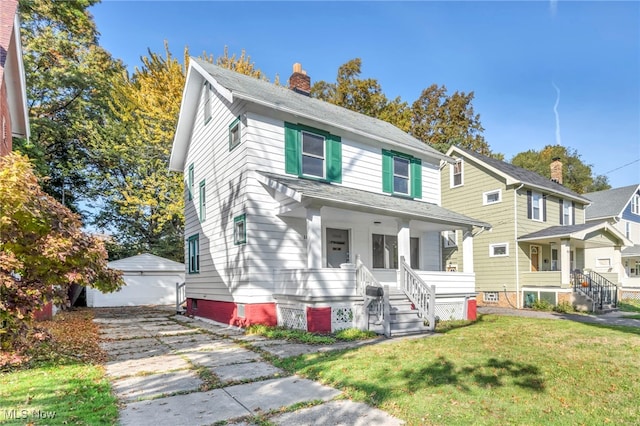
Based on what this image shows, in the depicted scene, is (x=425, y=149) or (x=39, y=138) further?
(x=39, y=138)

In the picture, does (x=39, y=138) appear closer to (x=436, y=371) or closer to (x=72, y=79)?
(x=72, y=79)

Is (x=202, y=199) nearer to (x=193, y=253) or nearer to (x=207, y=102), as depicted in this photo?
(x=193, y=253)

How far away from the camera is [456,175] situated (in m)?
20.6

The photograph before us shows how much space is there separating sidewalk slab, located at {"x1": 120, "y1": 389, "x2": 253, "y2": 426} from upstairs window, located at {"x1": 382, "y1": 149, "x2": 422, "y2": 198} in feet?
32.7

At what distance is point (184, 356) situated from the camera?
22.2 feet

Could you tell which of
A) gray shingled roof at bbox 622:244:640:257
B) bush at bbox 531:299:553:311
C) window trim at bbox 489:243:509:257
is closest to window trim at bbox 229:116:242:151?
window trim at bbox 489:243:509:257

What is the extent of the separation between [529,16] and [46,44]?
22428 mm

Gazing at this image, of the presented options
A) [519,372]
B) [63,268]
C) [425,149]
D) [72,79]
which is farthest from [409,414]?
[72,79]

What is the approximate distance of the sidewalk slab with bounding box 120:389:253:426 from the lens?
380 centimetres

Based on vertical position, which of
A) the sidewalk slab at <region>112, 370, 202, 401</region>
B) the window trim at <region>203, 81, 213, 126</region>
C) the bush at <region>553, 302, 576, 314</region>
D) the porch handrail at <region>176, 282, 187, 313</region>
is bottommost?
the bush at <region>553, 302, 576, 314</region>

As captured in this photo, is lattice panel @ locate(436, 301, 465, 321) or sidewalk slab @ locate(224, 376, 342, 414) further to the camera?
lattice panel @ locate(436, 301, 465, 321)

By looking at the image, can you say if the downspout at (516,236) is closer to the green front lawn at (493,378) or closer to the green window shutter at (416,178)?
the green window shutter at (416,178)

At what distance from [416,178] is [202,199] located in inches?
326

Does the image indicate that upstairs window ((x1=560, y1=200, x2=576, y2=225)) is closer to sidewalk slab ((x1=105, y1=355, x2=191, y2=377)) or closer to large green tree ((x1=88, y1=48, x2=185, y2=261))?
sidewalk slab ((x1=105, y1=355, x2=191, y2=377))
